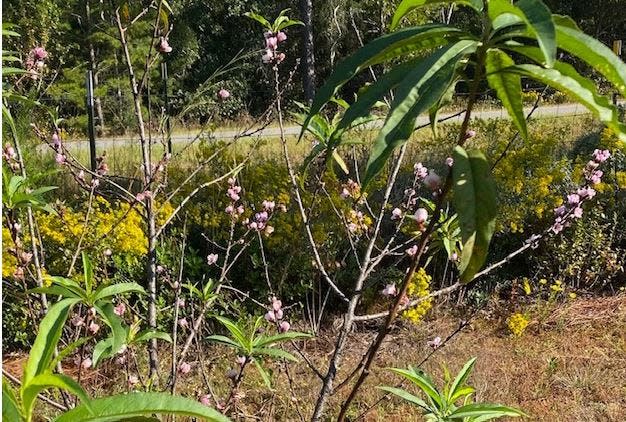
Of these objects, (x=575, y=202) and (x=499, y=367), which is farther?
(x=499, y=367)

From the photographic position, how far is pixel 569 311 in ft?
14.2

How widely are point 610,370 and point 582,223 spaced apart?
4.09ft

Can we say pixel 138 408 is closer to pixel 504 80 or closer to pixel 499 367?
pixel 504 80

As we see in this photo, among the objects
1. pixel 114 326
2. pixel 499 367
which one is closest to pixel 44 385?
pixel 114 326

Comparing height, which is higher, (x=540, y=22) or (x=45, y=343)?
(x=540, y=22)

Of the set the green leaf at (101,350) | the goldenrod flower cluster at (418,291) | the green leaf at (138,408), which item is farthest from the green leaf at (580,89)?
the goldenrod flower cluster at (418,291)

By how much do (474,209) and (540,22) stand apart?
0.62 feet

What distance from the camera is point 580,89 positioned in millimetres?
662

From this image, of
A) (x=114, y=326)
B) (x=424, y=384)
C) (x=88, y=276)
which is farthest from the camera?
(x=424, y=384)

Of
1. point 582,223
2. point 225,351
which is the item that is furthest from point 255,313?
point 582,223

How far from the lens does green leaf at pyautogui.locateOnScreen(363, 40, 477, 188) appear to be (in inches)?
25.0

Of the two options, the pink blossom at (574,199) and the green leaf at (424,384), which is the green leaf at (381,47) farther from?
the pink blossom at (574,199)

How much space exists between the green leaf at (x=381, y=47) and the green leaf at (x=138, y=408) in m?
0.32

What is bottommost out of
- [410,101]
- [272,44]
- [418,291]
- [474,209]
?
[418,291]
